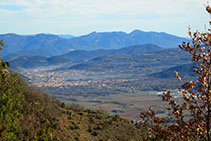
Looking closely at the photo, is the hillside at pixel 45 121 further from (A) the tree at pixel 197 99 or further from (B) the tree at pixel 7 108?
(A) the tree at pixel 197 99

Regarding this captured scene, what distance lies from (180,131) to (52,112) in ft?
95.5

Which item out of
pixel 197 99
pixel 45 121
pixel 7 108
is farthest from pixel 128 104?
pixel 197 99

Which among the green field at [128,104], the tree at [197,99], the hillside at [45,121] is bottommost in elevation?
the green field at [128,104]

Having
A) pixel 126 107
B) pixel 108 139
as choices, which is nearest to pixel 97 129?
pixel 108 139

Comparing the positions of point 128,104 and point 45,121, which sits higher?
point 45,121

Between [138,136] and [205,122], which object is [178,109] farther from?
[138,136]

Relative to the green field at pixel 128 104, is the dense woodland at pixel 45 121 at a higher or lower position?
higher

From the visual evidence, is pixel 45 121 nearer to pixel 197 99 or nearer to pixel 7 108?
pixel 7 108

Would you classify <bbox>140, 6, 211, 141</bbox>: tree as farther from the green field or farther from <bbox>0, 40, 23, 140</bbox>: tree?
the green field

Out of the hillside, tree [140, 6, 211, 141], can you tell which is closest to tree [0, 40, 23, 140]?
the hillside

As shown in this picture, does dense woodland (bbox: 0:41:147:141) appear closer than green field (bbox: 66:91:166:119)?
Yes

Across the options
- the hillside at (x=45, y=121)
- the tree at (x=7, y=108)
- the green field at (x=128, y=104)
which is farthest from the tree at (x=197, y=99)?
the green field at (x=128, y=104)

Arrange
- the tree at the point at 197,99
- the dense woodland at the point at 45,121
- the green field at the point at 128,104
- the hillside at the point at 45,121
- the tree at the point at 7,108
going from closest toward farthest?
the tree at the point at 197,99
the tree at the point at 7,108
the dense woodland at the point at 45,121
the hillside at the point at 45,121
the green field at the point at 128,104

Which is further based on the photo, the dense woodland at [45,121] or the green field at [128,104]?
the green field at [128,104]
